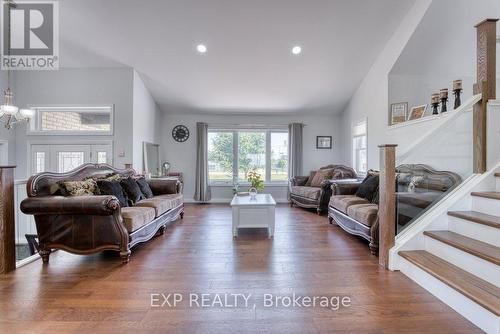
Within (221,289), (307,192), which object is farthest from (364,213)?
(307,192)

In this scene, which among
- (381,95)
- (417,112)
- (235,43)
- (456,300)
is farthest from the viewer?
(381,95)

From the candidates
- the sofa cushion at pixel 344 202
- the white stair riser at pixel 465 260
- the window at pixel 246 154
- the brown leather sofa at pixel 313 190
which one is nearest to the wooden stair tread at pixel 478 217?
the white stair riser at pixel 465 260

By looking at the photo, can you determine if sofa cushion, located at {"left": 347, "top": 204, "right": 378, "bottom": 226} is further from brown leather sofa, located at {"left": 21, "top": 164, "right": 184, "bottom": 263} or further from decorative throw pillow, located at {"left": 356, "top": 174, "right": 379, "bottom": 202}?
brown leather sofa, located at {"left": 21, "top": 164, "right": 184, "bottom": 263}

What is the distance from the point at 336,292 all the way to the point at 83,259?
272 centimetres

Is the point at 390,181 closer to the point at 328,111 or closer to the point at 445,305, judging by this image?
the point at 445,305

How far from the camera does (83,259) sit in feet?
10.1

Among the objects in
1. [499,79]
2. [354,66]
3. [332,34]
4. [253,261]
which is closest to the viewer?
[253,261]

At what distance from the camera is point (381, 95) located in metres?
5.16

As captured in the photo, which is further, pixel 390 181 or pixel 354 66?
pixel 354 66

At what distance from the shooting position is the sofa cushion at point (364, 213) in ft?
10.7

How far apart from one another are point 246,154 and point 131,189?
12.6 feet

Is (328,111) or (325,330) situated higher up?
(328,111)

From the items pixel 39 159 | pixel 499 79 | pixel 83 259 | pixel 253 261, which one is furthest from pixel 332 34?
pixel 39 159

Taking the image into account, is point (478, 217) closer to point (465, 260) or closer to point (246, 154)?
point (465, 260)
